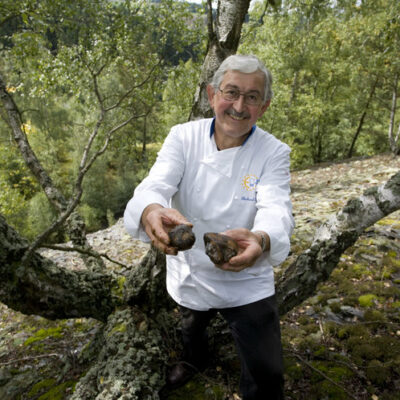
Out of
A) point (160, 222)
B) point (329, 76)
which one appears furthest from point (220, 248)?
point (329, 76)

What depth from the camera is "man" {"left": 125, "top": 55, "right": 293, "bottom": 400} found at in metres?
2.26

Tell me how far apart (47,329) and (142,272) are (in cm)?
273

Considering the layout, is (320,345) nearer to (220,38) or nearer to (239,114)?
(239,114)

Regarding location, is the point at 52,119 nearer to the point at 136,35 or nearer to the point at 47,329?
the point at 136,35

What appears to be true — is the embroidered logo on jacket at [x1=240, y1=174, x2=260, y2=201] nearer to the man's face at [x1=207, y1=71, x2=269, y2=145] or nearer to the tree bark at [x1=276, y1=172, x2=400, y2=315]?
the man's face at [x1=207, y1=71, x2=269, y2=145]

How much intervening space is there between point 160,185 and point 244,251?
819 millimetres

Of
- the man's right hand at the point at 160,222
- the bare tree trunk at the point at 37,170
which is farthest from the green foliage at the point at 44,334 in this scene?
the man's right hand at the point at 160,222

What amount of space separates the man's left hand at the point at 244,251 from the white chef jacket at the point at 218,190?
47 centimetres

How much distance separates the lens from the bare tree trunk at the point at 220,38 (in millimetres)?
3061

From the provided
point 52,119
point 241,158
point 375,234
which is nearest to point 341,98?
point 375,234

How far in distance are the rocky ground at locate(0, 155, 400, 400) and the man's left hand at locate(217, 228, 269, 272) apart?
191 centimetres

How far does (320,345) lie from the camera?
3.48m

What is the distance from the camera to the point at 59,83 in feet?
19.5

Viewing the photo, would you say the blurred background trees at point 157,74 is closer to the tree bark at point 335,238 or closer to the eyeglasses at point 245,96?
the eyeglasses at point 245,96
